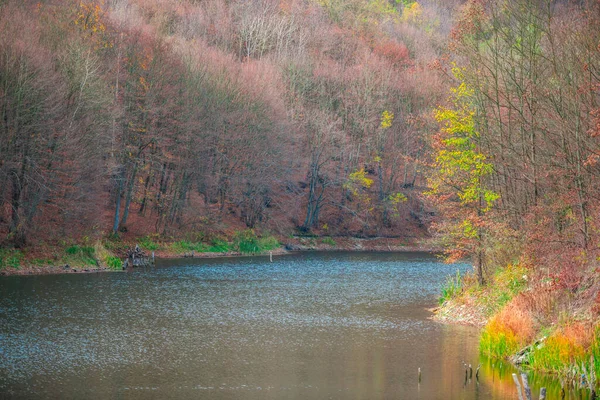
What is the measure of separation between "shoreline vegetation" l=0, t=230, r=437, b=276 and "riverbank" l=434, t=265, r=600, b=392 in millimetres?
10385

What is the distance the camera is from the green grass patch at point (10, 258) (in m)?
37.0

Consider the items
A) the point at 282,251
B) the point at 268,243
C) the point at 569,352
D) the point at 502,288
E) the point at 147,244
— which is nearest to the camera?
the point at 569,352

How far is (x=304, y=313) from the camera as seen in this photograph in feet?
90.6

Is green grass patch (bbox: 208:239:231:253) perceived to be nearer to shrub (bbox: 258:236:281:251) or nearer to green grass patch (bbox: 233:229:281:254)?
green grass patch (bbox: 233:229:281:254)

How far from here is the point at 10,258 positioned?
37500mm

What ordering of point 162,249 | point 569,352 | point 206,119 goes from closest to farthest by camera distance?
point 569,352 < point 162,249 < point 206,119

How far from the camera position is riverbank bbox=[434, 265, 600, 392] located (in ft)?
55.2

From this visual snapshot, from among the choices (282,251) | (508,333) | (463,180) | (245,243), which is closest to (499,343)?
(508,333)

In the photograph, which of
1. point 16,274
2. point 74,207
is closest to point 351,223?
point 74,207

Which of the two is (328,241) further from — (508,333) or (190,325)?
(508,333)

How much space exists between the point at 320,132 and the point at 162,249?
70.6ft

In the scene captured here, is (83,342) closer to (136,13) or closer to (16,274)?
(16,274)

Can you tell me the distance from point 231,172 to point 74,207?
20.3 m

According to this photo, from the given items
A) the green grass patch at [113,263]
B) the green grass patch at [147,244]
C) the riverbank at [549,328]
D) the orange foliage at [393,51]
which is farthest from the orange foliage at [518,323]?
the orange foliage at [393,51]
